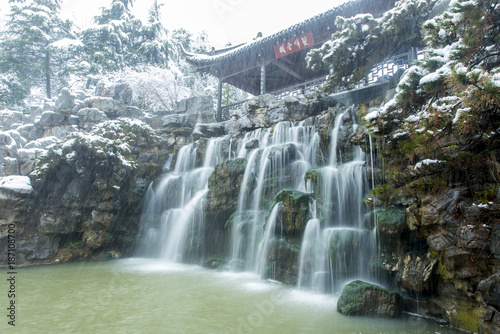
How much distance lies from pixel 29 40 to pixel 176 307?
25.8m

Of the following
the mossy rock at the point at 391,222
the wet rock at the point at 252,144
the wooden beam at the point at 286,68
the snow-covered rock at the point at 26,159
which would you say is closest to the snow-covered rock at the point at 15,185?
the snow-covered rock at the point at 26,159

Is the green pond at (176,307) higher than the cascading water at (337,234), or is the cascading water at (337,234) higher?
the cascading water at (337,234)

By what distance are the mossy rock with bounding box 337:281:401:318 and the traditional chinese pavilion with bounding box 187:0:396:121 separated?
11.2 m

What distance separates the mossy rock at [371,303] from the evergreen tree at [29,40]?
88.4 feet

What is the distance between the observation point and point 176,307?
601cm

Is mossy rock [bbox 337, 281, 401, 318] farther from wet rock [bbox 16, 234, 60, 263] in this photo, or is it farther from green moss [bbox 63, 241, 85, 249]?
wet rock [bbox 16, 234, 60, 263]

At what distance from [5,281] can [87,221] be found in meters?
3.87

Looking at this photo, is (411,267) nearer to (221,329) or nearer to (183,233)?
(221,329)

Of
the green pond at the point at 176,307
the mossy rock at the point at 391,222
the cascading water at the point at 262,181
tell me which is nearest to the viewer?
the green pond at the point at 176,307

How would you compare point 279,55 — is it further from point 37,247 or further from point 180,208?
point 37,247

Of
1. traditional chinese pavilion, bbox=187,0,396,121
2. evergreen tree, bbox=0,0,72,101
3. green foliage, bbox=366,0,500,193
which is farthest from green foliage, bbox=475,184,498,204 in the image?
evergreen tree, bbox=0,0,72,101

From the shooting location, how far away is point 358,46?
828cm

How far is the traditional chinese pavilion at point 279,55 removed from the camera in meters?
12.7

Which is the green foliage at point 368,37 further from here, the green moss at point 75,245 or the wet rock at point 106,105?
the wet rock at point 106,105
